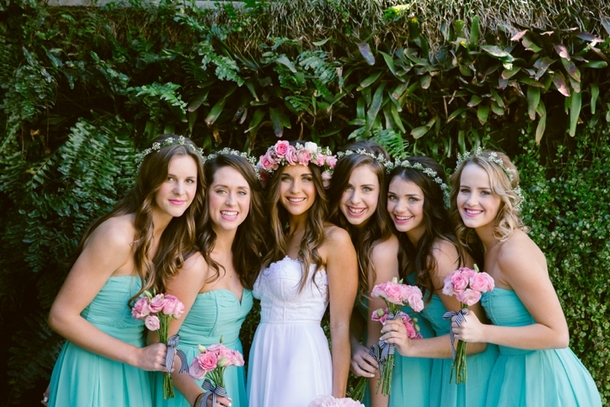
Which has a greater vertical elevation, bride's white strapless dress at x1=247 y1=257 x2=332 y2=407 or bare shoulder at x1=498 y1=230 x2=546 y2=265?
bare shoulder at x1=498 y1=230 x2=546 y2=265

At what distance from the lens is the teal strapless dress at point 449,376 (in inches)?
159

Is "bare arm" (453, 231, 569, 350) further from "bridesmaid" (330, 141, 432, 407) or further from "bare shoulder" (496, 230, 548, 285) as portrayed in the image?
"bridesmaid" (330, 141, 432, 407)

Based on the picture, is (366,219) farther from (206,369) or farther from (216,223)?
(206,369)

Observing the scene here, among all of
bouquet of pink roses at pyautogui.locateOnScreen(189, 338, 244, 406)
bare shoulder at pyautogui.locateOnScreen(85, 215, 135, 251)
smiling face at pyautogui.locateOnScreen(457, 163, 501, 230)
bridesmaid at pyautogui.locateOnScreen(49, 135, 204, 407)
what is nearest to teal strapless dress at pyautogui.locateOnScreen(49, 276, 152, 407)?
bridesmaid at pyautogui.locateOnScreen(49, 135, 204, 407)

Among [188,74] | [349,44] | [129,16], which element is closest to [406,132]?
[349,44]

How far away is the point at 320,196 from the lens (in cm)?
429

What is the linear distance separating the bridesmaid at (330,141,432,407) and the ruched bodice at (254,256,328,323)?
1.13ft

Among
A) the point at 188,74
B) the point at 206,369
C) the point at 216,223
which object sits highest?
the point at 188,74

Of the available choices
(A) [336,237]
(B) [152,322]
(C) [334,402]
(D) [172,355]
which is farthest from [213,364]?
(A) [336,237]

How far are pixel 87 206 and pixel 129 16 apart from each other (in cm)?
204

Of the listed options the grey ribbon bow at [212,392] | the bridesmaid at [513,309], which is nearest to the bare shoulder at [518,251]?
the bridesmaid at [513,309]

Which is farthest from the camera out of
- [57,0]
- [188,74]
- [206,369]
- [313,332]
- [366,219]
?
[57,0]

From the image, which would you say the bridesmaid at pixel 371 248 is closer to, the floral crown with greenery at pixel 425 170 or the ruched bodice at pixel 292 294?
the floral crown with greenery at pixel 425 170

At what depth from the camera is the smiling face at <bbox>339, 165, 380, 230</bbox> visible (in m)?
4.20
